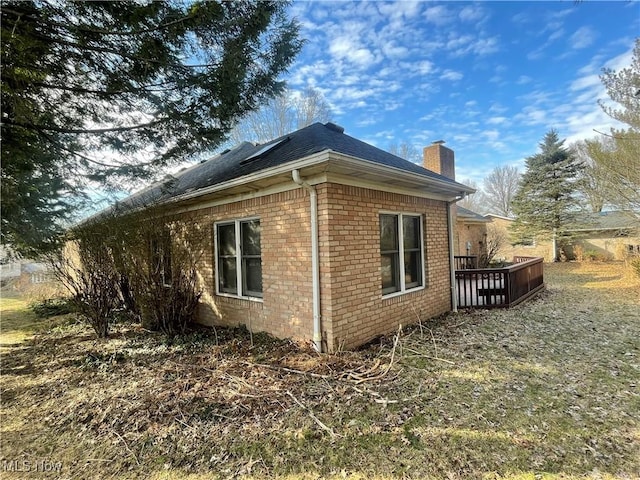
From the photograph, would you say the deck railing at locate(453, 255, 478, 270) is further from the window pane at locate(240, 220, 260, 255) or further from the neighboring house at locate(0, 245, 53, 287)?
the neighboring house at locate(0, 245, 53, 287)

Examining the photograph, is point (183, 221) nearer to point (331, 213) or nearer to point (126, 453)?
point (331, 213)

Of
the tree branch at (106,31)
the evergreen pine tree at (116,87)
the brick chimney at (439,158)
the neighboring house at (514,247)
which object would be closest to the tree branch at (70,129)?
the evergreen pine tree at (116,87)

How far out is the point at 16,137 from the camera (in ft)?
15.6

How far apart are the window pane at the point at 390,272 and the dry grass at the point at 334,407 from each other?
96cm

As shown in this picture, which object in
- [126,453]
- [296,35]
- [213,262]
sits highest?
[296,35]

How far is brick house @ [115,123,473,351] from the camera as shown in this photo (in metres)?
4.74

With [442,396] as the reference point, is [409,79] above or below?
above

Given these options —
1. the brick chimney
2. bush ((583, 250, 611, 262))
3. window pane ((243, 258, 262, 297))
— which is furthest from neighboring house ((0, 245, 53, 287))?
bush ((583, 250, 611, 262))

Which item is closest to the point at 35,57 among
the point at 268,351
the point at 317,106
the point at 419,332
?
the point at 268,351

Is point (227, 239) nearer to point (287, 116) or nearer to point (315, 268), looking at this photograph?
point (315, 268)

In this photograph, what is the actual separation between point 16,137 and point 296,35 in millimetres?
4936

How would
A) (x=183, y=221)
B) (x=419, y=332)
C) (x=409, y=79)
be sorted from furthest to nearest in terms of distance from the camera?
(x=409, y=79) < (x=183, y=221) < (x=419, y=332)

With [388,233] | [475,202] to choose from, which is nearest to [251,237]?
[388,233]

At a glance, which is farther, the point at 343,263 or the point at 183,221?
the point at 183,221
